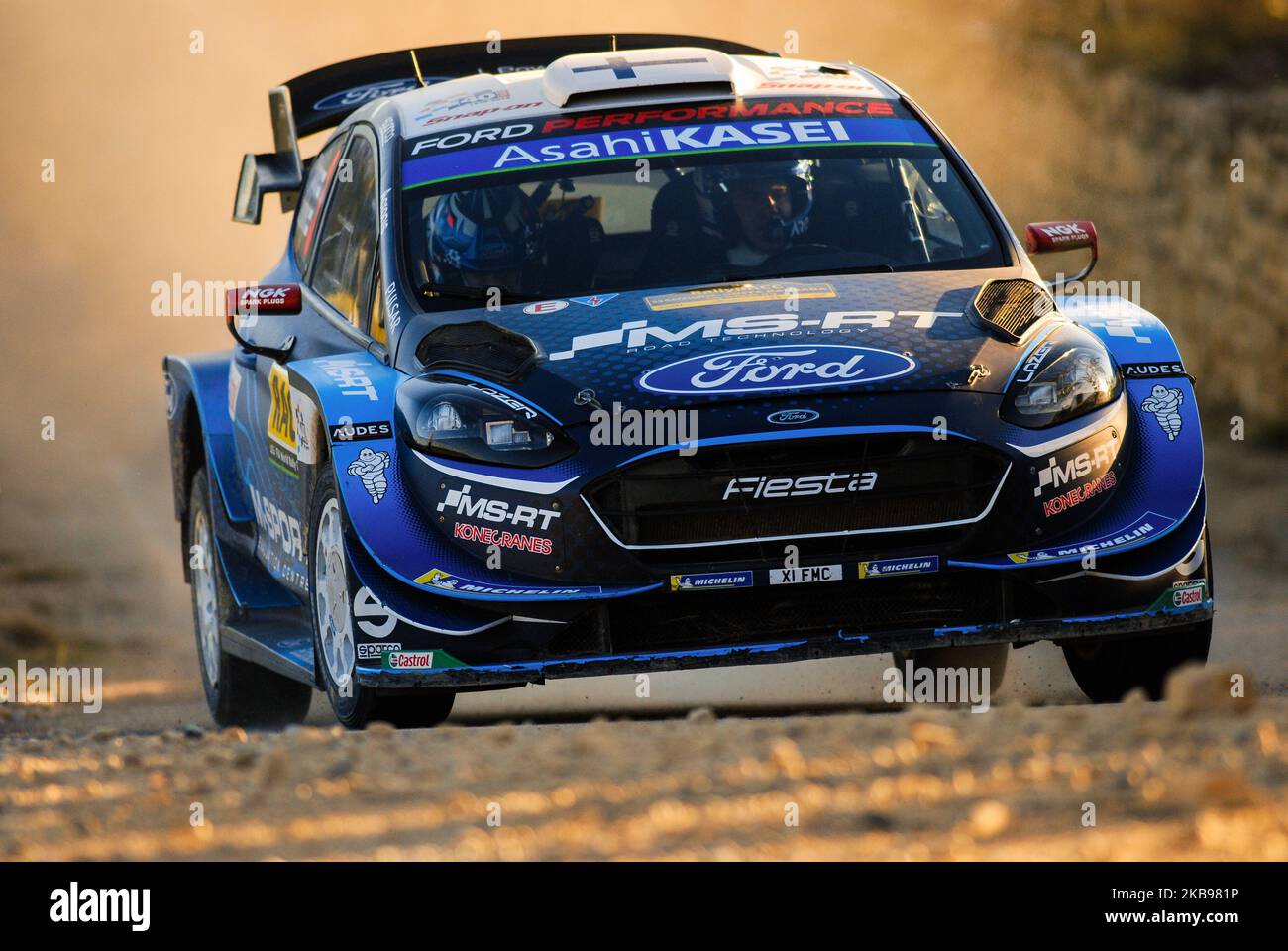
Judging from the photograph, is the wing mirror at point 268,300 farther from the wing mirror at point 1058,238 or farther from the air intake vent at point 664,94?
the wing mirror at point 1058,238

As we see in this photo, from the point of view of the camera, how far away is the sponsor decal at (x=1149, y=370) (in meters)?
6.46

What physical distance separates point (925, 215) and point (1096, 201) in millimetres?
13313

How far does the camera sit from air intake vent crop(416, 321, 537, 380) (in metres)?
6.27

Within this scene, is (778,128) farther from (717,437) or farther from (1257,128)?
(1257,128)

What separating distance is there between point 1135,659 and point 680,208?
194 cm

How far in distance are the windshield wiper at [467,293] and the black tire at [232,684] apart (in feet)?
5.67

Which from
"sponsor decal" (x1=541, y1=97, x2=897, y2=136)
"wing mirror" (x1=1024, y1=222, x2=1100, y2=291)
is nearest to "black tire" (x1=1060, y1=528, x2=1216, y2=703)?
"wing mirror" (x1=1024, y1=222, x2=1100, y2=291)


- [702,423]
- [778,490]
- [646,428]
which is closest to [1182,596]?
[778,490]

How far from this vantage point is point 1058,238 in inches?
286

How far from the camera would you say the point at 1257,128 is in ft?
65.5

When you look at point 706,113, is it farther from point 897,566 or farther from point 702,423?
point 897,566

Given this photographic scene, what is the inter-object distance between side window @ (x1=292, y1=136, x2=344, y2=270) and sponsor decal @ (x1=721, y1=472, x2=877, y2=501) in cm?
267

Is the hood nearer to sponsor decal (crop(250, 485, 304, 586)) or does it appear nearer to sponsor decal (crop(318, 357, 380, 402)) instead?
sponsor decal (crop(318, 357, 380, 402))
